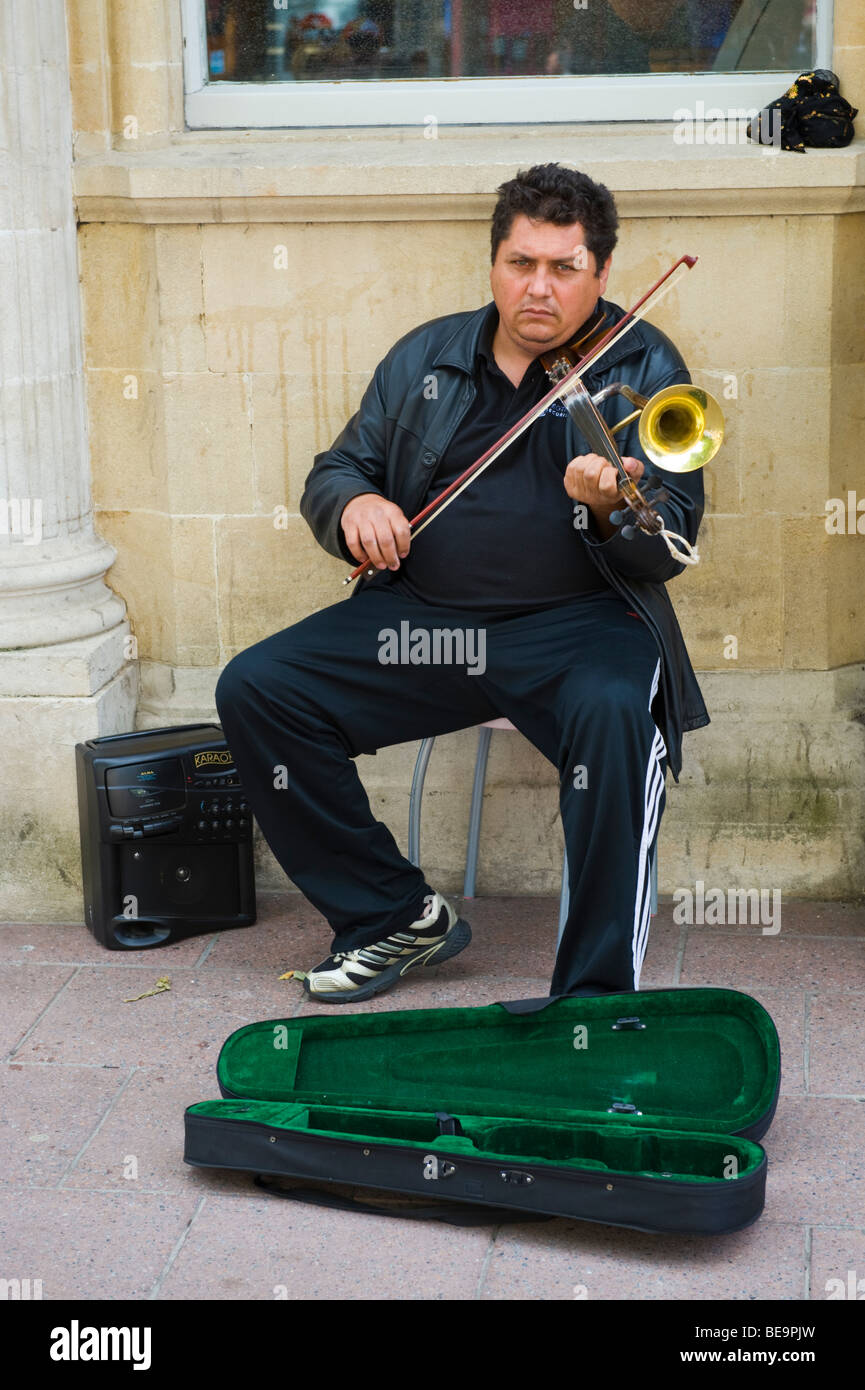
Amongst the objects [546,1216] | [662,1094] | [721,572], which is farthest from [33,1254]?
[721,572]

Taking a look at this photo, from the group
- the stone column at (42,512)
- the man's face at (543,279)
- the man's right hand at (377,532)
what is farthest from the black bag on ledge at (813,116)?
the stone column at (42,512)

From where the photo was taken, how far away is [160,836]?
146 inches

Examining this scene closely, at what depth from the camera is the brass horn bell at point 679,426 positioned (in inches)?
118

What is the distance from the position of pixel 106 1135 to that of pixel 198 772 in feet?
3.12

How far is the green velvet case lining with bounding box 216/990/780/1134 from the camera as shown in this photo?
2912mm

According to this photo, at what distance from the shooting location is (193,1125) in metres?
2.79

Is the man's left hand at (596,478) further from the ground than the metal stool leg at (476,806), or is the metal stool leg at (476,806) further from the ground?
the man's left hand at (596,478)

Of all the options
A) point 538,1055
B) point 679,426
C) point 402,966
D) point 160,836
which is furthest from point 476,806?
point 679,426

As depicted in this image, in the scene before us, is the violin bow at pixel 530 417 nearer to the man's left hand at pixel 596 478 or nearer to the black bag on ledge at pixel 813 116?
the man's left hand at pixel 596 478

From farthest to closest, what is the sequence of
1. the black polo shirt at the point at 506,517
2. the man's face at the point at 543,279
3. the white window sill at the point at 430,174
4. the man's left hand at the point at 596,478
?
1. the white window sill at the point at 430,174
2. the black polo shirt at the point at 506,517
3. the man's face at the point at 543,279
4. the man's left hand at the point at 596,478

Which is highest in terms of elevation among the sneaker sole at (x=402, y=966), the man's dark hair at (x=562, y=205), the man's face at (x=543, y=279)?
the man's dark hair at (x=562, y=205)

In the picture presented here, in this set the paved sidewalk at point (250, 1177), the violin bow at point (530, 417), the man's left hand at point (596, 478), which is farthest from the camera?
the violin bow at point (530, 417)

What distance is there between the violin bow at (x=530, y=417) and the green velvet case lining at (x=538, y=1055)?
2.70 ft

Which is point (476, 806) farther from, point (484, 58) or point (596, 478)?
point (484, 58)
